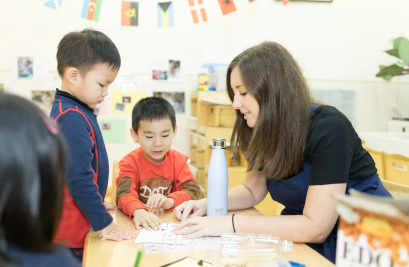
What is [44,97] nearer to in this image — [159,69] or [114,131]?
[114,131]

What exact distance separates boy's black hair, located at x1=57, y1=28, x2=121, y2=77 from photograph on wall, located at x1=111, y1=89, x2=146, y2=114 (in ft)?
5.87

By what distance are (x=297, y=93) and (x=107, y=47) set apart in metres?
0.60

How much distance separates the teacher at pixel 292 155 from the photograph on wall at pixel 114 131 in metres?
1.96

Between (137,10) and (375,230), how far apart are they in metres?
2.81

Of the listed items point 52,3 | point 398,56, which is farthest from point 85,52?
point 398,56

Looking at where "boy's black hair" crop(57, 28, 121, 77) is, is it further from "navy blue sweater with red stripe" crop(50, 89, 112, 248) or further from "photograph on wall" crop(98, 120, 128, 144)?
"photograph on wall" crop(98, 120, 128, 144)

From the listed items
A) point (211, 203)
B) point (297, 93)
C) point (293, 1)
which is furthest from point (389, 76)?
point (211, 203)

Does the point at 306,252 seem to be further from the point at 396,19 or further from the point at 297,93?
the point at 396,19

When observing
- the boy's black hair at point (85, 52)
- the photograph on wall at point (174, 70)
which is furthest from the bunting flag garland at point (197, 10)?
the boy's black hair at point (85, 52)

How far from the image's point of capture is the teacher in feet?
2.95

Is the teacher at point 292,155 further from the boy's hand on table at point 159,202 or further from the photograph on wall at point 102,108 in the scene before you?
the photograph on wall at point 102,108

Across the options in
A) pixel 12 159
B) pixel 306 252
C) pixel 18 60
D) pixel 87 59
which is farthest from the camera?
pixel 18 60

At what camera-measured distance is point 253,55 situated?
106cm

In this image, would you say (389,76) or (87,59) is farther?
(389,76)
